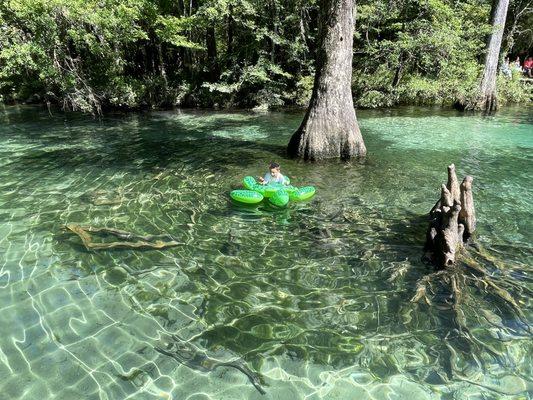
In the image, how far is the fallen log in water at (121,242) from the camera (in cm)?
697

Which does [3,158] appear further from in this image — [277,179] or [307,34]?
[307,34]

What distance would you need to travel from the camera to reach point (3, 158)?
13227mm

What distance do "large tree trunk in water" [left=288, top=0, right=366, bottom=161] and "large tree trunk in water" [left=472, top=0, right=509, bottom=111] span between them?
1443 centimetres

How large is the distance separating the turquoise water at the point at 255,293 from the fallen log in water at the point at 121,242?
0.61 feet

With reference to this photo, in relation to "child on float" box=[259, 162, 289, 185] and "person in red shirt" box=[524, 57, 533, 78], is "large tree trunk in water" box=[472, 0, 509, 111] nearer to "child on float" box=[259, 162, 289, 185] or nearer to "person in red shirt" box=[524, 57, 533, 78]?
"person in red shirt" box=[524, 57, 533, 78]

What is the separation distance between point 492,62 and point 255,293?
77.2ft

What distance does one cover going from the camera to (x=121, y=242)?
7086 mm

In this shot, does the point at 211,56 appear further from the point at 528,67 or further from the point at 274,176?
the point at 528,67

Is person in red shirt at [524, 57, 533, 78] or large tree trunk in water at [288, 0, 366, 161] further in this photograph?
person in red shirt at [524, 57, 533, 78]

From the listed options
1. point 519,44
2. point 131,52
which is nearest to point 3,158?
point 131,52

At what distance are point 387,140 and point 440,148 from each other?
6.87ft

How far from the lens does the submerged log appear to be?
6.11 meters

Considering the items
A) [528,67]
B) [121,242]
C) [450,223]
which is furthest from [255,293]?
[528,67]

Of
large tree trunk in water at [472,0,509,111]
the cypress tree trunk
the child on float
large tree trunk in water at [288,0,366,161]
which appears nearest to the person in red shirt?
large tree trunk in water at [472,0,509,111]
